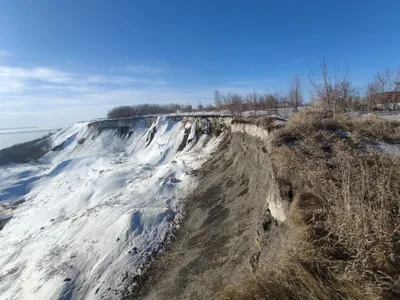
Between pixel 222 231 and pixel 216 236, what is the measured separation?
0.33 m

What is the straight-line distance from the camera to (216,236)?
985 centimetres

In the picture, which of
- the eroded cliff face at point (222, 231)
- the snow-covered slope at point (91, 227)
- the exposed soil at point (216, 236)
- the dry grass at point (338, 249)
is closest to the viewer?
the dry grass at point (338, 249)

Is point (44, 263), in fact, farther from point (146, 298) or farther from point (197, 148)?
point (197, 148)

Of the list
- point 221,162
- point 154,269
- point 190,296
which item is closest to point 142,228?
point 154,269

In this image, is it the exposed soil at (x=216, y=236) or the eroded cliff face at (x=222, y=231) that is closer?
the eroded cliff face at (x=222, y=231)

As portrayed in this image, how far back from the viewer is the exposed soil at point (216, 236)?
291 inches

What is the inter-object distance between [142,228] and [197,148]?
→ 1386 cm

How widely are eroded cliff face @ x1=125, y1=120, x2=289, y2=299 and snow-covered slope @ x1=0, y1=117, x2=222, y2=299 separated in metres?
1.26

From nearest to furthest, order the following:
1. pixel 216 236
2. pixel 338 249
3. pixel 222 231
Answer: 1. pixel 338 249
2. pixel 216 236
3. pixel 222 231

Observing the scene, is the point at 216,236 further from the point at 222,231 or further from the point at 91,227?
the point at 91,227

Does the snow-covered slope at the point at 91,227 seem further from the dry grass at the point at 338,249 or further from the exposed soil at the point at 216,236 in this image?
the dry grass at the point at 338,249

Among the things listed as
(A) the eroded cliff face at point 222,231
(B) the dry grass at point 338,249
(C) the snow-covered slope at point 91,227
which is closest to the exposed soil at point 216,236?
(A) the eroded cliff face at point 222,231

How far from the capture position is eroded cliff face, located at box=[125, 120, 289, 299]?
23.3 feet

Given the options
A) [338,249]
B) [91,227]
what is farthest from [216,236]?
[91,227]
